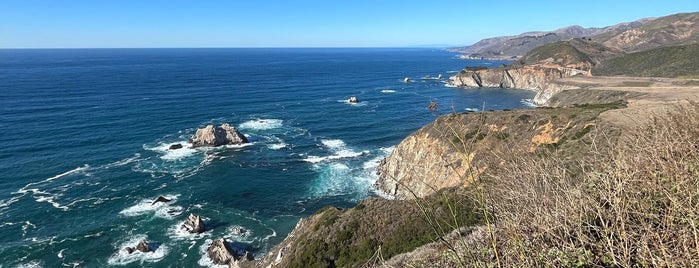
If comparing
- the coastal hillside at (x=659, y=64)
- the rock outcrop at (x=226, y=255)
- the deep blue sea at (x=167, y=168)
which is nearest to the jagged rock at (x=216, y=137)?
the deep blue sea at (x=167, y=168)

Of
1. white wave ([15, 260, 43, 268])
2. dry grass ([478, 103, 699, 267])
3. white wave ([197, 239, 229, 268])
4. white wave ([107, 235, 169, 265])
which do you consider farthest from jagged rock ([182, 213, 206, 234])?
dry grass ([478, 103, 699, 267])

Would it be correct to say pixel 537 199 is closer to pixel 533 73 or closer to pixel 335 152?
pixel 335 152

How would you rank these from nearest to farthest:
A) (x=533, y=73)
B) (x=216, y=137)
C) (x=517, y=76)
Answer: (x=216, y=137) < (x=533, y=73) < (x=517, y=76)

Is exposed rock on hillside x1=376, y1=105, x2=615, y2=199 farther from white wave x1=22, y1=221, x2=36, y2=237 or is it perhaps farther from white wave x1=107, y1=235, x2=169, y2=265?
white wave x1=22, y1=221, x2=36, y2=237

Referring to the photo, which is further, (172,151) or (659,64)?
(659,64)

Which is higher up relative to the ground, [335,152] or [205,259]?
[335,152]

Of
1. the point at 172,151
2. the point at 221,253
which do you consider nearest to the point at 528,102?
the point at 172,151

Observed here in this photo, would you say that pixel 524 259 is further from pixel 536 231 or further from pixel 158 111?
pixel 158 111
